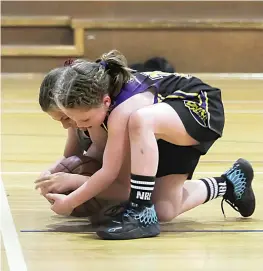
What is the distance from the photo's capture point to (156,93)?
5.57 feet

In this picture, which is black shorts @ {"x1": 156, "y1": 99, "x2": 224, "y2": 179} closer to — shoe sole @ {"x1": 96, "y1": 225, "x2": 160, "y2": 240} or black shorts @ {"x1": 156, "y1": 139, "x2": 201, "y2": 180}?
black shorts @ {"x1": 156, "y1": 139, "x2": 201, "y2": 180}

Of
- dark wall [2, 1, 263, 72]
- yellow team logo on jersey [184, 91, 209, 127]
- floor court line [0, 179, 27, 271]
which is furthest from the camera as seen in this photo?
dark wall [2, 1, 263, 72]

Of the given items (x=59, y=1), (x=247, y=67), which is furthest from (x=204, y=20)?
(x=59, y=1)

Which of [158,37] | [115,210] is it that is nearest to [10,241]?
[115,210]

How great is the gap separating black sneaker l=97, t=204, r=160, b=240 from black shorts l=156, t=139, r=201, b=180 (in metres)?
0.15

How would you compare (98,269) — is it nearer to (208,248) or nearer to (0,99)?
(208,248)

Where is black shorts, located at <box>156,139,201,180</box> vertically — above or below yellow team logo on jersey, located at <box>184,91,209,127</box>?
below

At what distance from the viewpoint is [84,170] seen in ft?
5.80

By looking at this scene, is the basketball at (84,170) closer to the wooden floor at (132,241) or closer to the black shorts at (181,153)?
the wooden floor at (132,241)

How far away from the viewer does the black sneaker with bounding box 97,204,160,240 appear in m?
1.57

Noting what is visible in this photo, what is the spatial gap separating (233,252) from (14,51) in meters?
3.85

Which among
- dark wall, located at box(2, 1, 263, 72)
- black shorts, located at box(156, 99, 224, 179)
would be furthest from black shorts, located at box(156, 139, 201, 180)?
dark wall, located at box(2, 1, 263, 72)

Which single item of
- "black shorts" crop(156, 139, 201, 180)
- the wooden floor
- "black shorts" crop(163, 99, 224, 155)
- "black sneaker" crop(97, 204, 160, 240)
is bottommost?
the wooden floor

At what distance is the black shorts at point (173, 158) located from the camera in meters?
1.71
